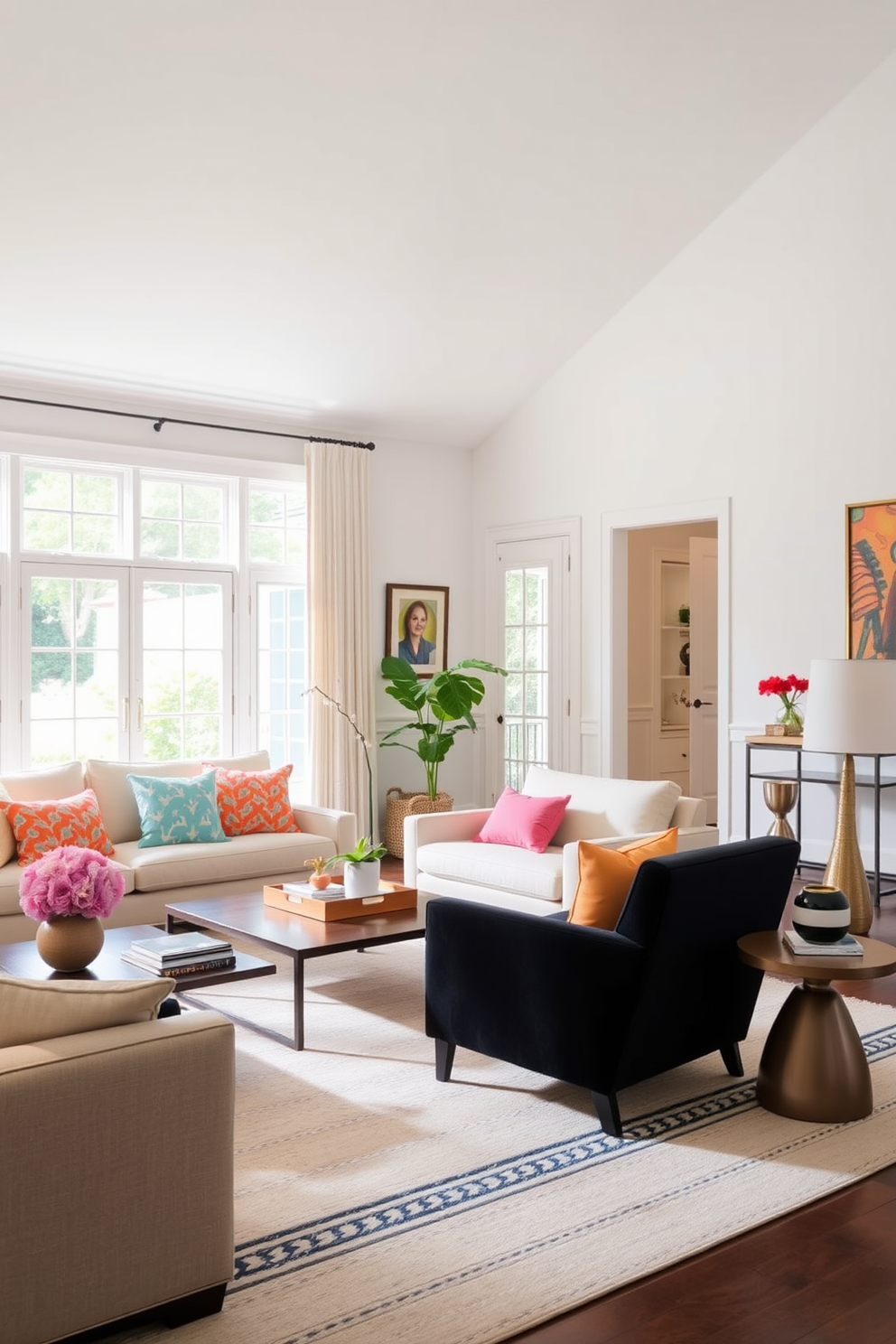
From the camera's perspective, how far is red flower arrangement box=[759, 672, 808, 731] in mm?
6742

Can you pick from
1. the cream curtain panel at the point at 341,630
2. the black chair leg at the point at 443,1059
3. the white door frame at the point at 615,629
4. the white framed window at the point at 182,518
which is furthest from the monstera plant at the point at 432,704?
the black chair leg at the point at 443,1059

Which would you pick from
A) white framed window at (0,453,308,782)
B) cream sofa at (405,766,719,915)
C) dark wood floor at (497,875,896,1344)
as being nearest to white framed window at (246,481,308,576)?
white framed window at (0,453,308,782)

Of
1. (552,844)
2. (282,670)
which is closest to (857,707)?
(552,844)

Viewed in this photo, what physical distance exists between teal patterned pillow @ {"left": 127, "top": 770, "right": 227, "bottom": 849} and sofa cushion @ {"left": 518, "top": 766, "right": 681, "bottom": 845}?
1650mm

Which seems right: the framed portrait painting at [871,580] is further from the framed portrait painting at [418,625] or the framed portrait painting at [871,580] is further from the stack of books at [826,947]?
the stack of books at [826,947]

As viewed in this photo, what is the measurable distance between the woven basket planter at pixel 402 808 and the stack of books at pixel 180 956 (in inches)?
155


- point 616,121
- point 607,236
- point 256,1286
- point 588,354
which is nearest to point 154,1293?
point 256,1286

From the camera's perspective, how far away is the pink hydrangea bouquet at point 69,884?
11.7ft

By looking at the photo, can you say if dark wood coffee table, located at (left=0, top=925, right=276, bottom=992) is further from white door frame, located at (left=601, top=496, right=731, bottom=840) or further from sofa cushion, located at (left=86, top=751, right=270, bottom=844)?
white door frame, located at (left=601, top=496, right=731, bottom=840)

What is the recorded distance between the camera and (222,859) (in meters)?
5.78

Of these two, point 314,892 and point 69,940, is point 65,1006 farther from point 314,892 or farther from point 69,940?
point 314,892

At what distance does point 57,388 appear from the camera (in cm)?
686

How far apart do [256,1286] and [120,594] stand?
511cm

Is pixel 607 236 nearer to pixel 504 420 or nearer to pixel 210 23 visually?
pixel 504 420
